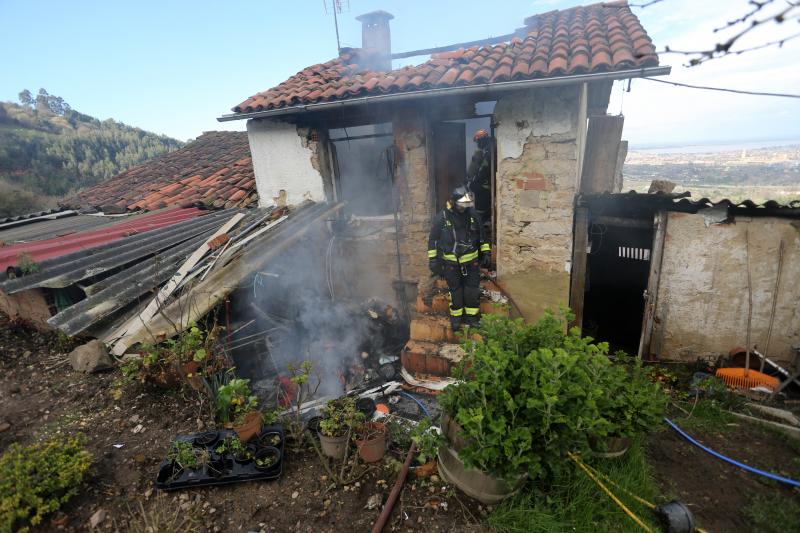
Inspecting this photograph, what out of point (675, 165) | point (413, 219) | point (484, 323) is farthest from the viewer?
point (675, 165)

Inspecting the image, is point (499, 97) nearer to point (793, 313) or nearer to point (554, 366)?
point (554, 366)

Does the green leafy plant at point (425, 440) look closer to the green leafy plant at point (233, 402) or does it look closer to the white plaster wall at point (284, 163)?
the green leafy plant at point (233, 402)

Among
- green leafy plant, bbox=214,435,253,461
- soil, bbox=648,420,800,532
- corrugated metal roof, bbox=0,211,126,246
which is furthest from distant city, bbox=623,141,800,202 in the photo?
corrugated metal roof, bbox=0,211,126,246

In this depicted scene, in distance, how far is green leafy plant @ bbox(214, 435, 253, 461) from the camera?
359cm

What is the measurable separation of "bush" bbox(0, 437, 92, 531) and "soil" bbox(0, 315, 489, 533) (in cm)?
15

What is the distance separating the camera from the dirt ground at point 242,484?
3172 mm

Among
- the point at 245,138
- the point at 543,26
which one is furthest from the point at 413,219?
the point at 245,138

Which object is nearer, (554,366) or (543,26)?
(554,366)

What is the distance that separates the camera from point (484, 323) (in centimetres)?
345

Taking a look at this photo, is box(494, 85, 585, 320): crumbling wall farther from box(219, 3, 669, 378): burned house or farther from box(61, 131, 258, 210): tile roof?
box(61, 131, 258, 210): tile roof

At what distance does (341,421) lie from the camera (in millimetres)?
3826

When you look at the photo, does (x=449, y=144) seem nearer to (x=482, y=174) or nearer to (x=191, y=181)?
(x=482, y=174)

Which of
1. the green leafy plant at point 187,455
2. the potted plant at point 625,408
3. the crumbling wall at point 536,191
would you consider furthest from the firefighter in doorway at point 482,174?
the green leafy plant at point 187,455

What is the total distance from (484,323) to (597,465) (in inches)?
65.3
